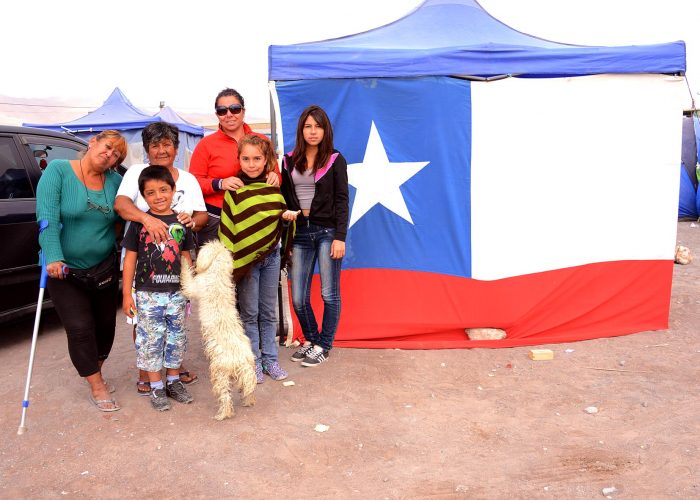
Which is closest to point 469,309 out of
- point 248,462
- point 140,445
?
point 248,462

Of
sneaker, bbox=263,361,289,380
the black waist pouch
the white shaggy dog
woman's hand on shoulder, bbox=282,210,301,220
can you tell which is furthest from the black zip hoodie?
the black waist pouch

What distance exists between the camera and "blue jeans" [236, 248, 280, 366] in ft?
12.1

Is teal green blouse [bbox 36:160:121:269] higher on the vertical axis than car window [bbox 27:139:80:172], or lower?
lower

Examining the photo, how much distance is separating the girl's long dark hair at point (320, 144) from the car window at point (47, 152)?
2.50 m

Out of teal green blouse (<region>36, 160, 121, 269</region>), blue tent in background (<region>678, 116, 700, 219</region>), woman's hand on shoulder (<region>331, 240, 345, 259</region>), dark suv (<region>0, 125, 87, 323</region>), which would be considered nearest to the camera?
teal green blouse (<region>36, 160, 121, 269</region>)

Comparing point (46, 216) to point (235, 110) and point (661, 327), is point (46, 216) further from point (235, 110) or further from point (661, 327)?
point (661, 327)

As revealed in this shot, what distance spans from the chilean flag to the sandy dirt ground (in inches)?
14.9

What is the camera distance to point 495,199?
4.51 m

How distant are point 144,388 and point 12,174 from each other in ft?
7.56

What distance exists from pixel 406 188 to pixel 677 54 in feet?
7.74

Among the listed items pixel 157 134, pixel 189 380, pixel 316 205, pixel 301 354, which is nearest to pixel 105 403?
pixel 189 380

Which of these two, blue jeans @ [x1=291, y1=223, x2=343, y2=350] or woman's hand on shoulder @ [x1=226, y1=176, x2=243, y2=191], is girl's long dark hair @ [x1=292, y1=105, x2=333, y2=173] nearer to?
blue jeans @ [x1=291, y1=223, x2=343, y2=350]

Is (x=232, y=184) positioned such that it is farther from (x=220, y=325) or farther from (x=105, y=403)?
(x=105, y=403)

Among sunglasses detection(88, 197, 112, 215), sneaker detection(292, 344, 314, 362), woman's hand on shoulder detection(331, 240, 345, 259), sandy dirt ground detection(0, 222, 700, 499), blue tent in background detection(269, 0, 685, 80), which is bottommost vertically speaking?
sandy dirt ground detection(0, 222, 700, 499)
